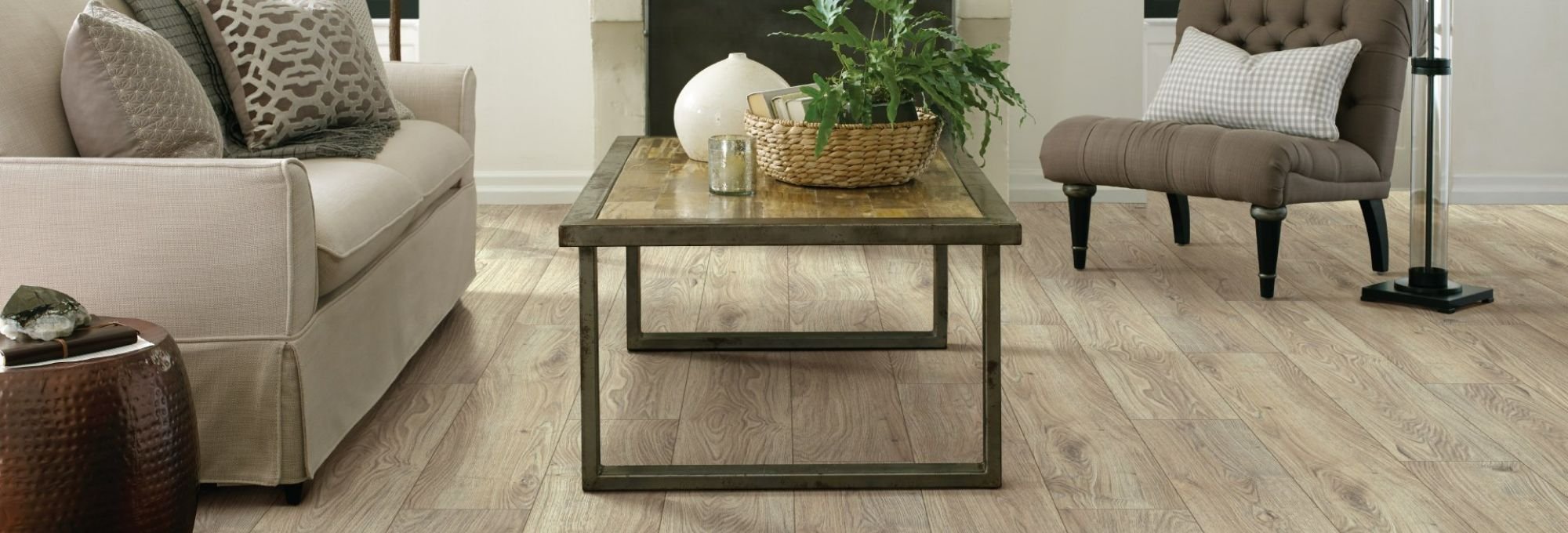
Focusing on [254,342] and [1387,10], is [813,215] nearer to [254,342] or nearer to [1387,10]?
[254,342]

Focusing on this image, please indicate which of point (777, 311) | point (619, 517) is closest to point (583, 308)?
point (619, 517)

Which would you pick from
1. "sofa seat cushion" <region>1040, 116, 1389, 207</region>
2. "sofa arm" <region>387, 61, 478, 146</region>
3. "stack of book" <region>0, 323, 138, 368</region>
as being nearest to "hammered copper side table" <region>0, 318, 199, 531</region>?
"stack of book" <region>0, 323, 138, 368</region>

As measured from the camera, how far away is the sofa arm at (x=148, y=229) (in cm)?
201

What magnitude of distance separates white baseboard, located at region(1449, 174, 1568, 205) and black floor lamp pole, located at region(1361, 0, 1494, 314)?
166 cm

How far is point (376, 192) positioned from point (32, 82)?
1.88ft

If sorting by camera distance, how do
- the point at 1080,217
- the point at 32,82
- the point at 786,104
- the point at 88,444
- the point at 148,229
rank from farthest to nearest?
the point at 1080,217 → the point at 786,104 → the point at 32,82 → the point at 148,229 → the point at 88,444

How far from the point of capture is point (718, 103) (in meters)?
2.74

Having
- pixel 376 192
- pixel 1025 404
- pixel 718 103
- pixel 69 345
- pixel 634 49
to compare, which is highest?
pixel 634 49

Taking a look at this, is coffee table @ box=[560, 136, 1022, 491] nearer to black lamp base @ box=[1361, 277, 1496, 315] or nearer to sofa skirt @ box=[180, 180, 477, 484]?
sofa skirt @ box=[180, 180, 477, 484]

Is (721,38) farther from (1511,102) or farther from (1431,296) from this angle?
(1511,102)

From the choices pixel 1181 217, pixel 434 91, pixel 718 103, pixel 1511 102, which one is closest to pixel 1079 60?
pixel 1181 217

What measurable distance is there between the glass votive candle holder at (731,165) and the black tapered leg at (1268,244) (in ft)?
5.41

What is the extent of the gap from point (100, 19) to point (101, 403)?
813 millimetres

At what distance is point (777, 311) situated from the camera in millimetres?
3414
